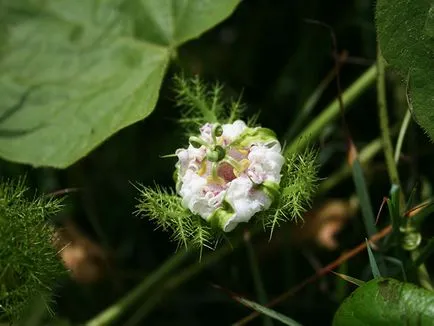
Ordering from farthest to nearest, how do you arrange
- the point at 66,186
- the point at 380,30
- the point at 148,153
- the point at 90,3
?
the point at 148,153 < the point at 66,186 < the point at 90,3 < the point at 380,30

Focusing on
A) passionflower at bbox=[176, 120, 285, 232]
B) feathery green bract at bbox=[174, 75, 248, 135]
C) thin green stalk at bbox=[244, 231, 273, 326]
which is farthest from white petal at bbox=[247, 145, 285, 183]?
thin green stalk at bbox=[244, 231, 273, 326]

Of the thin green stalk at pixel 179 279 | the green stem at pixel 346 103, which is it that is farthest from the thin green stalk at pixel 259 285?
the green stem at pixel 346 103

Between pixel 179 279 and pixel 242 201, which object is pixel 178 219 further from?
pixel 179 279

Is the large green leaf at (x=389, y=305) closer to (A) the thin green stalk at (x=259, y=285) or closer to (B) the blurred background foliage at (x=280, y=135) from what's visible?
(A) the thin green stalk at (x=259, y=285)

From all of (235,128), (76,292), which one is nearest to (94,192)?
(76,292)

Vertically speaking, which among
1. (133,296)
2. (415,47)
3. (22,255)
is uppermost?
(415,47)

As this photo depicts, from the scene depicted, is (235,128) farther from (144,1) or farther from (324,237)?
(324,237)

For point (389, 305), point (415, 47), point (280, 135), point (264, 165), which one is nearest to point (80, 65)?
point (280, 135)
